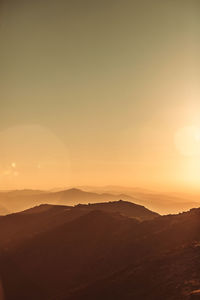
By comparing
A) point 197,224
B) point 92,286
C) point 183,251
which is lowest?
point 92,286

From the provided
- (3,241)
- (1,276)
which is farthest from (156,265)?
(3,241)

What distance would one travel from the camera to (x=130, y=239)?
53.4 m

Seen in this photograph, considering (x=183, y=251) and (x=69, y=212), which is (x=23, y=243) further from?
(x=183, y=251)

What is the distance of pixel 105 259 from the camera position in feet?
157

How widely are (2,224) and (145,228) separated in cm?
4387

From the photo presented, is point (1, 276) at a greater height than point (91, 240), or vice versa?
point (91, 240)

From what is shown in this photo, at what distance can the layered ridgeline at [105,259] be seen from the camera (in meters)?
26.0

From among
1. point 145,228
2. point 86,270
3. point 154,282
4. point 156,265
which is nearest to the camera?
point 154,282

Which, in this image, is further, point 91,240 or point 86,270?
point 91,240

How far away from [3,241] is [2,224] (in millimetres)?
14854

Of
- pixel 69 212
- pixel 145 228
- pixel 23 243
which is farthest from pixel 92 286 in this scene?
pixel 69 212

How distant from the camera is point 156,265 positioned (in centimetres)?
2923

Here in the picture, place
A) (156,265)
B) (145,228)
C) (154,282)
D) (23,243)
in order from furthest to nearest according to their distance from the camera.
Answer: (23,243)
(145,228)
(156,265)
(154,282)

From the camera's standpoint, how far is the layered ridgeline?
85.4ft
